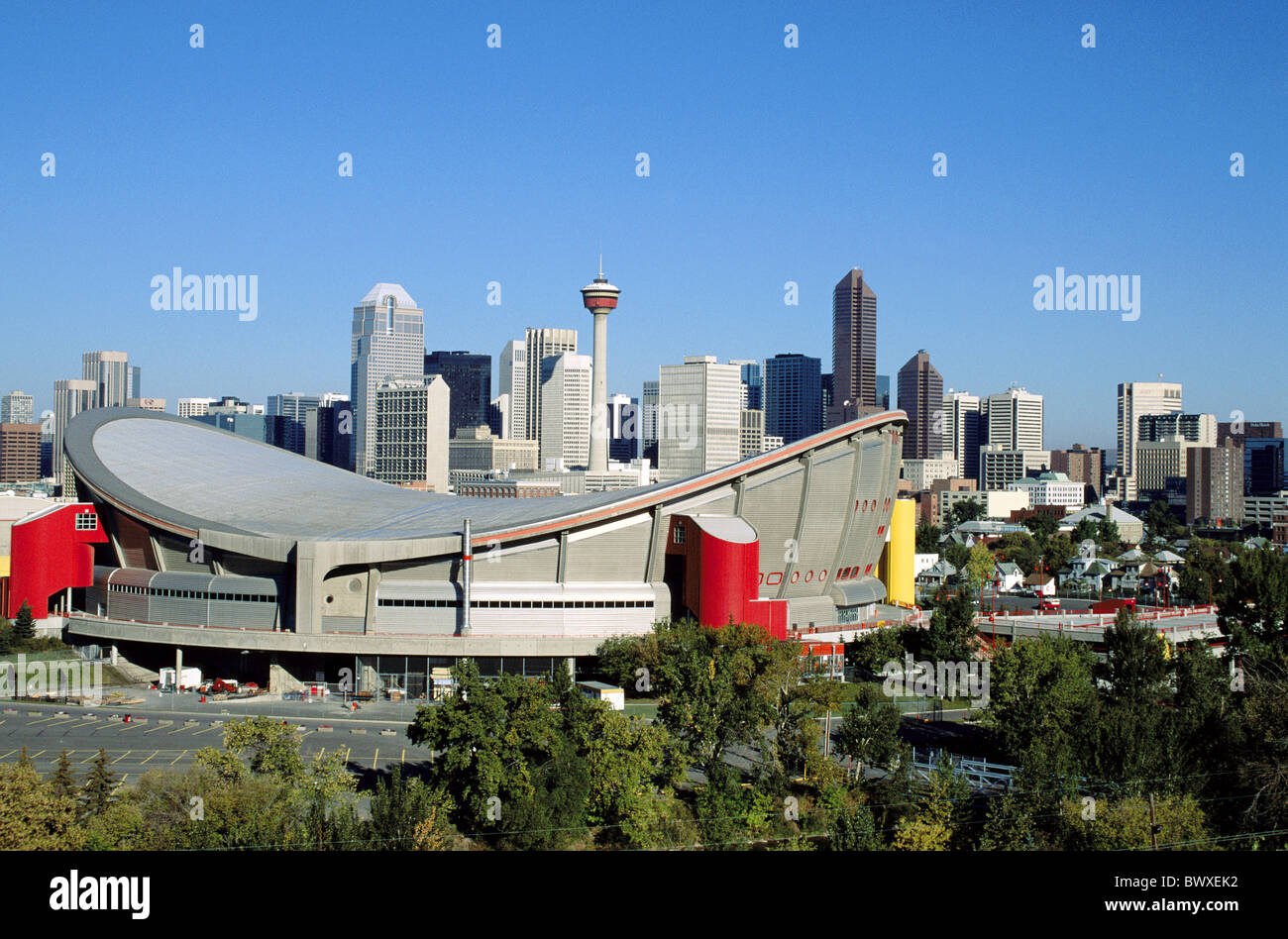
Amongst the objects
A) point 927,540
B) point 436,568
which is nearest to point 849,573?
point 436,568

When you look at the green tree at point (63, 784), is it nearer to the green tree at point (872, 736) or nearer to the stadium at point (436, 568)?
the green tree at point (872, 736)

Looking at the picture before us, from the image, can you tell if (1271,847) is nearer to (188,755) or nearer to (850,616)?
(188,755)

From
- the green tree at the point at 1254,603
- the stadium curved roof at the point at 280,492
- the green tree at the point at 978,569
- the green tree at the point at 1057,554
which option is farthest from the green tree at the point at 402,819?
the green tree at the point at 1057,554

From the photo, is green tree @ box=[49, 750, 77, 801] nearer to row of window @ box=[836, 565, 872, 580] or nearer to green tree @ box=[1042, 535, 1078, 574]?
row of window @ box=[836, 565, 872, 580]

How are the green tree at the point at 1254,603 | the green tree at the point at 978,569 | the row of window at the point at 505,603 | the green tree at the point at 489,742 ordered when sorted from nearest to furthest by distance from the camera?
the green tree at the point at 489,742 → the row of window at the point at 505,603 → the green tree at the point at 1254,603 → the green tree at the point at 978,569

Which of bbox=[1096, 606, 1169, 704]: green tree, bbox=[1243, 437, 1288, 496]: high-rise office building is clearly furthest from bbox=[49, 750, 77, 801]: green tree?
bbox=[1243, 437, 1288, 496]: high-rise office building

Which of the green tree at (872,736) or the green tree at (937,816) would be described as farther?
the green tree at (872,736)
